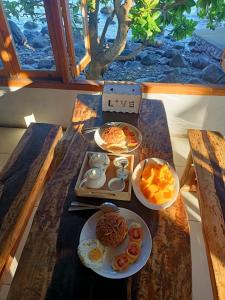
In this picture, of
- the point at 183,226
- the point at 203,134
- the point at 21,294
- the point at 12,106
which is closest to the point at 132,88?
the point at 203,134

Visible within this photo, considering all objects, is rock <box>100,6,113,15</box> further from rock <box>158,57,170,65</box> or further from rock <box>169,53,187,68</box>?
rock <box>169,53,187,68</box>

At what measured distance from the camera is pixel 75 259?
88 cm

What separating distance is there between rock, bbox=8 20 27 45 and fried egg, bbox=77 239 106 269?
2182 mm

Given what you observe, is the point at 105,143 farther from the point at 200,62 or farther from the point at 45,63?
the point at 200,62

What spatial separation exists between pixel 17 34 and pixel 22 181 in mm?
1690

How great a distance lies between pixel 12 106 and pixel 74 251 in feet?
6.92

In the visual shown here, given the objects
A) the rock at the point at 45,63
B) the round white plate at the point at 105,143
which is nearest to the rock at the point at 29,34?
the rock at the point at 45,63

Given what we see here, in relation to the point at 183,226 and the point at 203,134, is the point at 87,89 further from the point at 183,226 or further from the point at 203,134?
the point at 183,226

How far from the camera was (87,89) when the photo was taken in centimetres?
230

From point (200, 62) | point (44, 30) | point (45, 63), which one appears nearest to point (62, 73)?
point (45, 63)

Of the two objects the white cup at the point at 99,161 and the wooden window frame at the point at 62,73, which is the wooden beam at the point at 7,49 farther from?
the white cup at the point at 99,161

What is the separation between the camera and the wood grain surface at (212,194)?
3.16 ft

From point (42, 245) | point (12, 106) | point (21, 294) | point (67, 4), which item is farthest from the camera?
point (12, 106)

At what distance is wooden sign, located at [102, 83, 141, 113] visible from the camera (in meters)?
1.51
